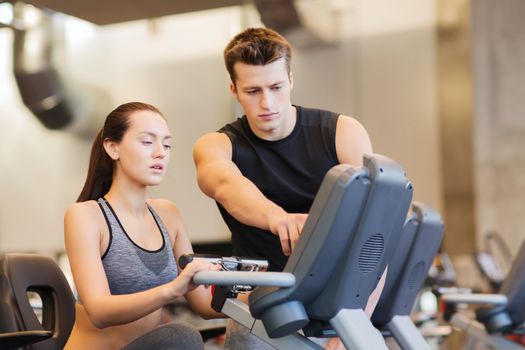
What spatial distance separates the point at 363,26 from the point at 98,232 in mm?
7393

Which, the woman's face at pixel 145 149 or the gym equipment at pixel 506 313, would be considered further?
the gym equipment at pixel 506 313

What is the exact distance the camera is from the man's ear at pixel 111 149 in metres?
2.35

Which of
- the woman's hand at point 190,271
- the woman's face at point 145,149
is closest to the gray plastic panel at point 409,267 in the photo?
the woman's face at point 145,149

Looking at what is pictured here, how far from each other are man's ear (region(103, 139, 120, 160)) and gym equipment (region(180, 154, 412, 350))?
0.62 metres

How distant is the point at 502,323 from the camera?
11.6 feet

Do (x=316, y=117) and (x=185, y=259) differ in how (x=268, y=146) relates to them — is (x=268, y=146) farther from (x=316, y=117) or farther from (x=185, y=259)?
(x=185, y=259)

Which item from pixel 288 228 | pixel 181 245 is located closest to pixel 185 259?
pixel 288 228

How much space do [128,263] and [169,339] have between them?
264 millimetres

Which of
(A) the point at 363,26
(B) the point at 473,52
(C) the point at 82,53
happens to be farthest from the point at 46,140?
(B) the point at 473,52

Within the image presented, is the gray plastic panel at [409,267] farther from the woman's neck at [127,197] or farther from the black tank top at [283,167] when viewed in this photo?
the woman's neck at [127,197]

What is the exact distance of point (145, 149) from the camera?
2.29m

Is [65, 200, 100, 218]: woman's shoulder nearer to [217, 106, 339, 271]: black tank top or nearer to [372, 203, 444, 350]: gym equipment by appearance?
[217, 106, 339, 271]: black tank top

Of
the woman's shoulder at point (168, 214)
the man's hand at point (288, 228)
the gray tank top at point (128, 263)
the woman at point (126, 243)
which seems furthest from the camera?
the woman's shoulder at point (168, 214)

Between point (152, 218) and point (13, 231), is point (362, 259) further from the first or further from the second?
point (13, 231)
